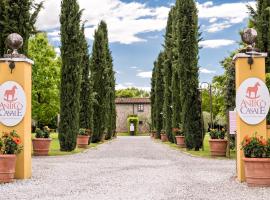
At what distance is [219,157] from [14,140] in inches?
372

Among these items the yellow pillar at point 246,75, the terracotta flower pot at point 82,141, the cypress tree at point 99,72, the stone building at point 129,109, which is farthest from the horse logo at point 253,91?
the stone building at point 129,109

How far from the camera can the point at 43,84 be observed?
38.0m

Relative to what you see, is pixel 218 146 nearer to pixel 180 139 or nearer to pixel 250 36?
pixel 180 139

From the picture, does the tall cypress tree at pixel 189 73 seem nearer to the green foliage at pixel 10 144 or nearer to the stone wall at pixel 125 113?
the green foliage at pixel 10 144

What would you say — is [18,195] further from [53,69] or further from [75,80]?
[53,69]

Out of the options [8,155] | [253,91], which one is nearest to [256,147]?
[253,91]

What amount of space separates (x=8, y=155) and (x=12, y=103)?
65.7 inches

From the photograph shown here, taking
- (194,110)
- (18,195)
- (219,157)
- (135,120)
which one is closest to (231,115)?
(219,157)

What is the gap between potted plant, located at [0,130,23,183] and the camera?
9945 millimetres

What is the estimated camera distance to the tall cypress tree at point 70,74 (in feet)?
69.9

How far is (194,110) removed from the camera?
21562 mm

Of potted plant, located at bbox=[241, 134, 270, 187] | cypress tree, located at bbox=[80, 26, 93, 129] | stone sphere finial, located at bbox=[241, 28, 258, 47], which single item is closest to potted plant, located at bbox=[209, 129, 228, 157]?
stone sphere finial, located at bbox=[241, 28, 258, 47]

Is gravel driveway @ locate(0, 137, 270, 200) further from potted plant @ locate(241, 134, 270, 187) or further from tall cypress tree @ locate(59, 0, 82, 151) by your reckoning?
tall cypress tree @ locate(59, 0, 82, 151)

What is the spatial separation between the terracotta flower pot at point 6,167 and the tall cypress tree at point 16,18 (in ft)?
26.0
